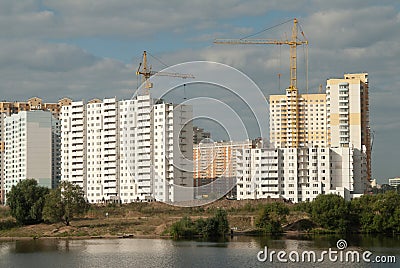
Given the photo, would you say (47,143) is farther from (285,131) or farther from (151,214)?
(151,214)

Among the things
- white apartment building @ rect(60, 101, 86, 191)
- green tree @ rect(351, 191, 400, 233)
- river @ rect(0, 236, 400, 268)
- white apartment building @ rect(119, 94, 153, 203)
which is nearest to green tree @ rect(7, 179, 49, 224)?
river @ rect(0, 236, 400, 268)

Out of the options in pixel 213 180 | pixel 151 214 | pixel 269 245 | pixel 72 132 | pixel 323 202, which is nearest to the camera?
pixel 269 245

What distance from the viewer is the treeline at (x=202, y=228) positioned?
3569 cm

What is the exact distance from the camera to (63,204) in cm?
3834

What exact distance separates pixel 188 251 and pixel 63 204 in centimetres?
1203

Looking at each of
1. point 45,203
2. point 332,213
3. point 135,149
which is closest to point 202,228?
point 332,213

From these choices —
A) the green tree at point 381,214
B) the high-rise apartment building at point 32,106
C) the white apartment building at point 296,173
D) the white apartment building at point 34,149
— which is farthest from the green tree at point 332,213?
the high-rise apartment building at point 32,106

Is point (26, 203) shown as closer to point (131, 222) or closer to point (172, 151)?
point (131, 222)

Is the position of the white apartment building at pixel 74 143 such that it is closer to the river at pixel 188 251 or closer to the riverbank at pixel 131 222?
the riverbank at pixel 131 222

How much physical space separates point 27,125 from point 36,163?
4444 millimetres

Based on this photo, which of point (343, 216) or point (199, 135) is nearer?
point (343, 216)

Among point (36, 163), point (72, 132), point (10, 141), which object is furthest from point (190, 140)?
point (10, 141)

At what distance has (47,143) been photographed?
259 ft

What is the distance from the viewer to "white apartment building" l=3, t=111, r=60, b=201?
253ft
